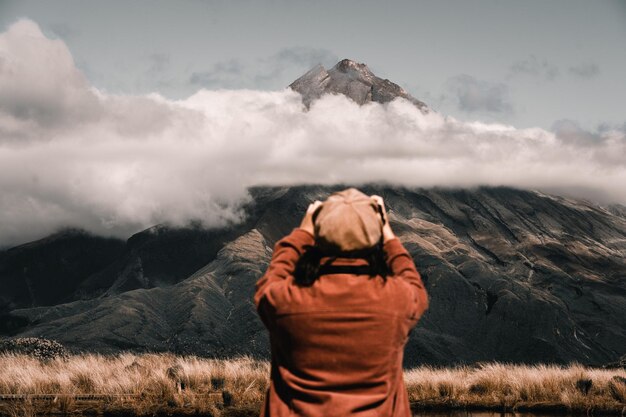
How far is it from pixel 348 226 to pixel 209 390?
11.4m

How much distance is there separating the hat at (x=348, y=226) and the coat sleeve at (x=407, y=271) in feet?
0.58

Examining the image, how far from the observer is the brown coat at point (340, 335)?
11.9 ft

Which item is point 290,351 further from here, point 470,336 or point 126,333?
point 470,336

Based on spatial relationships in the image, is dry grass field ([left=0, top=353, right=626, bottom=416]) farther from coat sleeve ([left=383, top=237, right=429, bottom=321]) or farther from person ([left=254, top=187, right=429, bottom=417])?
coat sleeve ([left=383, top=237, right=429, bottom=321])

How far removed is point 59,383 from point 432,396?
7636mm

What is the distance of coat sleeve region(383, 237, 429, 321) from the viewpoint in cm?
371

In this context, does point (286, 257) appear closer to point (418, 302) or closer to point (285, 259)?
point (285, 259)

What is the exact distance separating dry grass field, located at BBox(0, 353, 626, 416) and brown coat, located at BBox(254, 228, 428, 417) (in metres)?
8.71

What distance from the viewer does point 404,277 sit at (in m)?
3.75

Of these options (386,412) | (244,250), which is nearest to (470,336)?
(244,250)

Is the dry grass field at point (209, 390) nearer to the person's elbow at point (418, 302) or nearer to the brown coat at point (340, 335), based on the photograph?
the brown coat at point (340, 335)

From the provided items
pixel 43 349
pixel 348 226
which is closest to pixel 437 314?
pixel 43 349

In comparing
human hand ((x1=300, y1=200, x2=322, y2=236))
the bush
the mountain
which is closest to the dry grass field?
the bush

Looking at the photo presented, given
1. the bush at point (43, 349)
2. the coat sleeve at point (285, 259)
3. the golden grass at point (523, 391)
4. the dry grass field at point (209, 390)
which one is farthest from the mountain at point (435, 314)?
the coat sleeve at point (285, 259)
